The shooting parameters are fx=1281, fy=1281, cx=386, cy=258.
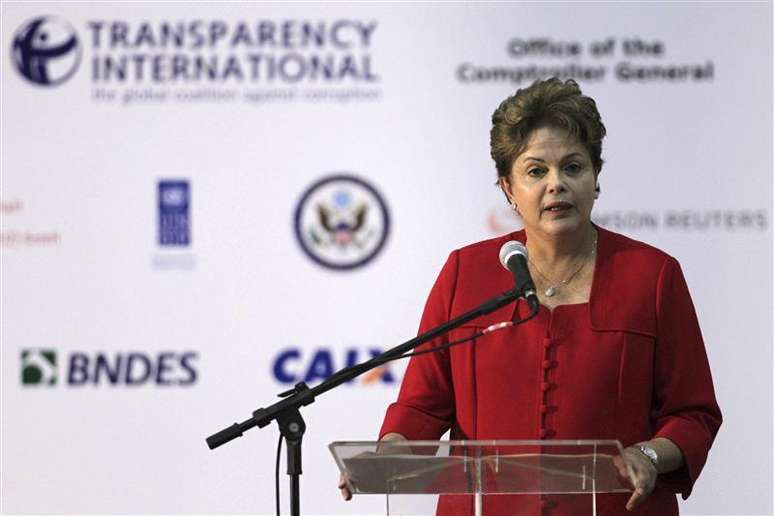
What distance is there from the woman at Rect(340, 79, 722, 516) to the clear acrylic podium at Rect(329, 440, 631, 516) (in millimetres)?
291

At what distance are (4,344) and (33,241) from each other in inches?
15.1

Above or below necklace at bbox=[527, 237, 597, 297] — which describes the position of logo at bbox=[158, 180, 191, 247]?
above

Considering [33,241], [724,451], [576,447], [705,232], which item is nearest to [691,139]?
[705,232]

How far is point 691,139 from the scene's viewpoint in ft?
14.8

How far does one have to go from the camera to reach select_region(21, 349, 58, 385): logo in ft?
15.0

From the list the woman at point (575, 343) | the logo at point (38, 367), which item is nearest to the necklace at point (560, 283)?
the woman at point (575, 343)

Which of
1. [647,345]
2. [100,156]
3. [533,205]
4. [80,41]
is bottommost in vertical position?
[647,345]

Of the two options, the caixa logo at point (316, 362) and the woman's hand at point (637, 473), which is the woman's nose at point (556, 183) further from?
the caixa logo at point (316, 362)

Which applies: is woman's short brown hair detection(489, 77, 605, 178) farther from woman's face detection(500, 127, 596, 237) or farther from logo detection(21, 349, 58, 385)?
logo detection(21, 349, 58, 385)

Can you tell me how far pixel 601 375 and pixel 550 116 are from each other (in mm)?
524

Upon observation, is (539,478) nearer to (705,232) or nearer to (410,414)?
(410,414)

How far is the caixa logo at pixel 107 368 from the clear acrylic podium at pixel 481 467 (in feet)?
7.78

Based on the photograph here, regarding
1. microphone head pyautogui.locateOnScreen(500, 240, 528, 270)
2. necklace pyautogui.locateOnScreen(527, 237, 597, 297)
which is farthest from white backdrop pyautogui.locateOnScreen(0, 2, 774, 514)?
microphone head pyautogui.locateOnScreen(500, 240, 528, 270)

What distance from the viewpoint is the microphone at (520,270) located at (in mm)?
2164
